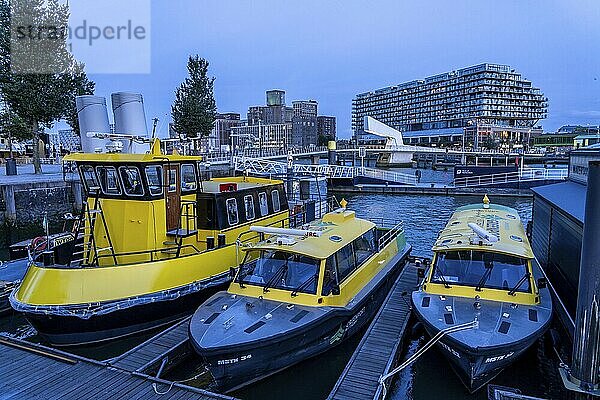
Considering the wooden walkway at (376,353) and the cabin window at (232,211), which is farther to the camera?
the cabin window at (232,211)

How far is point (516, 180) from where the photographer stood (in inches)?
1847

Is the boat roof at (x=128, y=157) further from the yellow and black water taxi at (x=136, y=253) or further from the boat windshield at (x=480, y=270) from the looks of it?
the boat windshield at (x=480, y=270)

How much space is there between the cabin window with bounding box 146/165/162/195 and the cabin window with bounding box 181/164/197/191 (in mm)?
913

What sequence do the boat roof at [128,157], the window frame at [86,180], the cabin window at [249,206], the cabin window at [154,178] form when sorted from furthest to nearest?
the cabin window at [249,206], the window frame at [86,180], the cabin window at [154,178], the boat roof at [128,157]

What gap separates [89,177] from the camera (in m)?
12.4

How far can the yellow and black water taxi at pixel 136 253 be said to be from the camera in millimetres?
10195

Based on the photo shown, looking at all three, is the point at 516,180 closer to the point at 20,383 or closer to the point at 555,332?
the point at 555,332

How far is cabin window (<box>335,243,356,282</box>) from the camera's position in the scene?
10.6 m

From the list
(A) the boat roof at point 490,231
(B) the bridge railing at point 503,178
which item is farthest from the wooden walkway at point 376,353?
(B) the bridge railing at point 503,178

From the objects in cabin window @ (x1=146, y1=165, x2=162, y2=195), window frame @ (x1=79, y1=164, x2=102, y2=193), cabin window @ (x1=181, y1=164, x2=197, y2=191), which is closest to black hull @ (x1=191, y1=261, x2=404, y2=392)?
cabin window @ (x1=146, y1=165, x2=162, y2=195)

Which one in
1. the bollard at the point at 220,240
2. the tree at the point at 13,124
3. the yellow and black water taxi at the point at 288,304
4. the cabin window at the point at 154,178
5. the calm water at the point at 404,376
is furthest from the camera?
the tree at the point at 13,124

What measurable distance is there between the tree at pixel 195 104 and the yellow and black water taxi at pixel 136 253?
31366 mm

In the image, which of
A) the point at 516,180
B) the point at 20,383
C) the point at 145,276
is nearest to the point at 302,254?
the point at 145,276

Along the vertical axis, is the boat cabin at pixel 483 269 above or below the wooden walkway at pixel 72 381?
above
